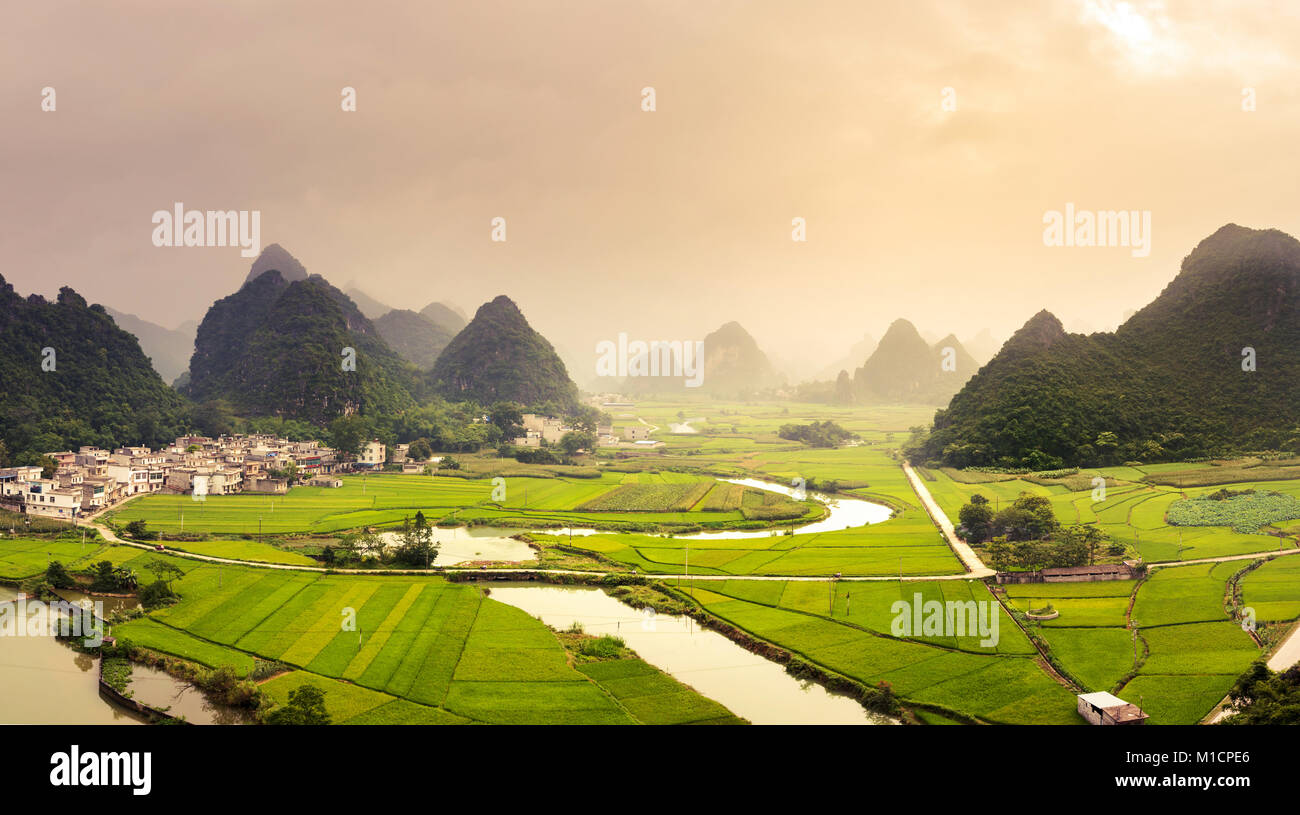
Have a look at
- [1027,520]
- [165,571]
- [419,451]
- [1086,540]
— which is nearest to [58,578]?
[165,571]

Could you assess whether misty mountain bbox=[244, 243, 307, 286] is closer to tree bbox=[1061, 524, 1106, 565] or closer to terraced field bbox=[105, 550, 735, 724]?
terraced field bbox=[105, 550, 735, 724]

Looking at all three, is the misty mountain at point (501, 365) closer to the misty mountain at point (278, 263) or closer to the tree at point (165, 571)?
the misty mountain at point (278, 263)

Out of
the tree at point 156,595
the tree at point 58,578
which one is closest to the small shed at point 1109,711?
the tree at point 156,595

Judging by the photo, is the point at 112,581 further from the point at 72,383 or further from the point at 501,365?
the point at 501,365

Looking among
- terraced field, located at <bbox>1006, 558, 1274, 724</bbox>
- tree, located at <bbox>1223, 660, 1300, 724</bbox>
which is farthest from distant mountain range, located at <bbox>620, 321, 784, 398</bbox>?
tree, located at <bbox>1223, 660, 1300, 724</bbox>

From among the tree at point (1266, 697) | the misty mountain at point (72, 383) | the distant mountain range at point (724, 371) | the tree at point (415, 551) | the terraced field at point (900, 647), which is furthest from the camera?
the distant mountain range at point (724, 371)
